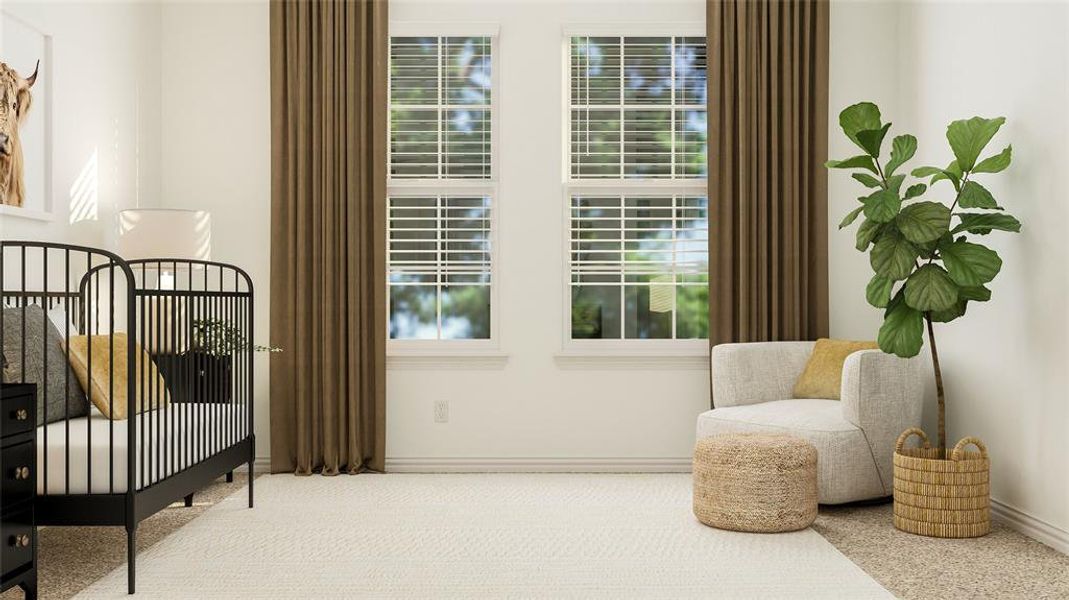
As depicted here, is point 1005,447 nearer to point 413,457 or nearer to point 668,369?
point 668,369

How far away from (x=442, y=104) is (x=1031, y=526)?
10.8 ft

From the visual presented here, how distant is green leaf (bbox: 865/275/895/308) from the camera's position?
346cm

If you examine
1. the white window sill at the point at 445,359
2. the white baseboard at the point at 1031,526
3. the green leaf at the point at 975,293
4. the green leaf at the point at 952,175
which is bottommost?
the white baseboard at the point at 1031,526

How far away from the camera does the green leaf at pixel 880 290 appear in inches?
136

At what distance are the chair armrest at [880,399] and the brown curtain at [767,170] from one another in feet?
2.85

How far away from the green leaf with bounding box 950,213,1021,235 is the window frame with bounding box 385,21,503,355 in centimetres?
225

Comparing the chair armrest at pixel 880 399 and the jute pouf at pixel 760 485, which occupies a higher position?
the chair armrest at pixel 880 399

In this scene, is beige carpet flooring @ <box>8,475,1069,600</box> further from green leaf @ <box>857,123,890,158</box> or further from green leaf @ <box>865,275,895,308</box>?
green leaf @ <box>857,123,890,158</box>

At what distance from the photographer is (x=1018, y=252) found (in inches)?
136

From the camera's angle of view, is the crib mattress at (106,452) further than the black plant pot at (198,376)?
No

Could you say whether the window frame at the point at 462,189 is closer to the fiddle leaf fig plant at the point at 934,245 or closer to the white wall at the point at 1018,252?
the fiddle leaf fig plant at the point at 934,245

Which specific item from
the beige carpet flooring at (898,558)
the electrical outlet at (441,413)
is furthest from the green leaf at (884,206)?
the electrical outlet at (441,413)

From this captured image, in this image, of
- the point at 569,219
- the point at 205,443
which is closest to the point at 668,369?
the point at 569,219

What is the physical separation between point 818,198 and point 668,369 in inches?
45.9
